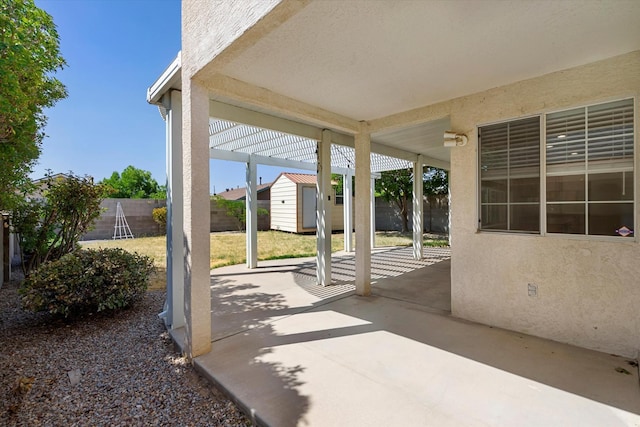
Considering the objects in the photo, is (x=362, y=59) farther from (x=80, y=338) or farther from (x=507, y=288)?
(x=80, y=338)

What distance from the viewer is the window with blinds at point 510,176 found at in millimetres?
3766

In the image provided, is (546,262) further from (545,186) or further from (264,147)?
(264,147)

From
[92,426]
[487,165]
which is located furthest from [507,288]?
[92,426]

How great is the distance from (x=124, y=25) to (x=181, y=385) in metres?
10.4

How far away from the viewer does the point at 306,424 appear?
Answer: 83.8 inches

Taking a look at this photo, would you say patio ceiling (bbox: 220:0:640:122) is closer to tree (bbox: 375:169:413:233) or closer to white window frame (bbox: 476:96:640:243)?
white window frame (bbox: 476:96:640:243)

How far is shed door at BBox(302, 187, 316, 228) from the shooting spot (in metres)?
17.9

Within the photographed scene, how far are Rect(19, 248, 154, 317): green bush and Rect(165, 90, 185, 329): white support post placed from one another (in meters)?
1.15

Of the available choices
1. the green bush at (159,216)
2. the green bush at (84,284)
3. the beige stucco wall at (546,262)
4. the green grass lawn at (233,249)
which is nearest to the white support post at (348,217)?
the green grass lawn at (233,249)

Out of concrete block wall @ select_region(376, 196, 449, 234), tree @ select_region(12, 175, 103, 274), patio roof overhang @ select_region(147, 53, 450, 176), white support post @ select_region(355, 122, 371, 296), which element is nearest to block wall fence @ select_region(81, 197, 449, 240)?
concrete block wall @ select_region(376, 196, 449, 234)

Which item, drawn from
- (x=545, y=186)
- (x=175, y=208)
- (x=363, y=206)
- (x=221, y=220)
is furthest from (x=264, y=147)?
(x=221, y=220)

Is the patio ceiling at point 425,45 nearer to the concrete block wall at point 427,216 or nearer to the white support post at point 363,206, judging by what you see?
the white support post at point 363,206

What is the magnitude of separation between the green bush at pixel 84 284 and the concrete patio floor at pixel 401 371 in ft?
4.74

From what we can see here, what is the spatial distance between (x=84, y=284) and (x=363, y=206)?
477 cm
